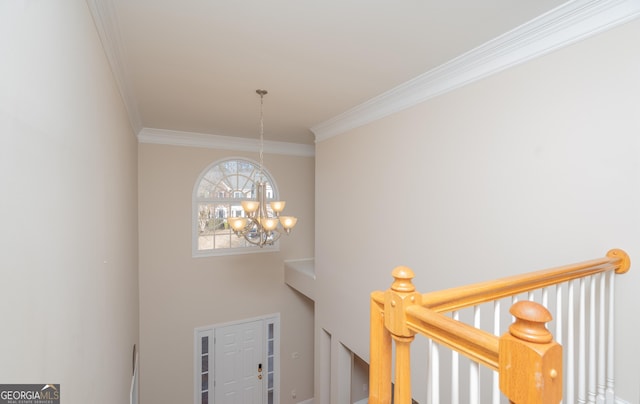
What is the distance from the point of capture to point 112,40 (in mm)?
1917

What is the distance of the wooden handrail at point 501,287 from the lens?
925 millimetres

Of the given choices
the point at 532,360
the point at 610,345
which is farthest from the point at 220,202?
the point at 532,360

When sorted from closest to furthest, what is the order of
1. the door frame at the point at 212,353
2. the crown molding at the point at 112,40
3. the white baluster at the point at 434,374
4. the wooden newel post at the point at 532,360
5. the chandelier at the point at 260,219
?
the wooden newel post at the point at 532,360, the white baluster at the point at 434,374, the crown molding at the point at 112,40, the chandelier at the point at 260,219, the door frame at the point at 212,353

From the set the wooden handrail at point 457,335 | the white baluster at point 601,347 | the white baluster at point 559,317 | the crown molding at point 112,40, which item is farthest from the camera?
the crown molding at point 112,40

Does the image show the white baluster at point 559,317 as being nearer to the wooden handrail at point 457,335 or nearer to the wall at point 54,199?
the wooden handrail at point 457,335

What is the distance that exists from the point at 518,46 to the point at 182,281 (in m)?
5.05

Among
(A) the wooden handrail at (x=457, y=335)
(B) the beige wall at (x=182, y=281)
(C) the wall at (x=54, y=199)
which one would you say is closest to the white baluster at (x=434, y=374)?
(A) the wooden handrail at (x=457, y=335)

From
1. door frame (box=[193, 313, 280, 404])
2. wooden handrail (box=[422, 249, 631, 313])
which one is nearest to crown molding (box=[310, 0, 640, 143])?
wooden handrail (box=[422, 249, 631, 313])

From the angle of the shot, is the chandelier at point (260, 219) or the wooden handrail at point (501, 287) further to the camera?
the chandelier at point (260, 219)

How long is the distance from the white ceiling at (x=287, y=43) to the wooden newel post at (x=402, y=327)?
1.57 m

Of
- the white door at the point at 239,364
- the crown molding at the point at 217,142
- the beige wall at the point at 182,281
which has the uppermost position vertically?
the crown molding at the point at 217,142

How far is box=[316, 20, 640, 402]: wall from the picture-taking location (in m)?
1.50

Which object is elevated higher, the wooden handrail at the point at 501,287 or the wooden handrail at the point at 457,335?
the wooden handrail at the point at 501,287

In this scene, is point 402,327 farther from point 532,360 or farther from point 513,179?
point 513,179
